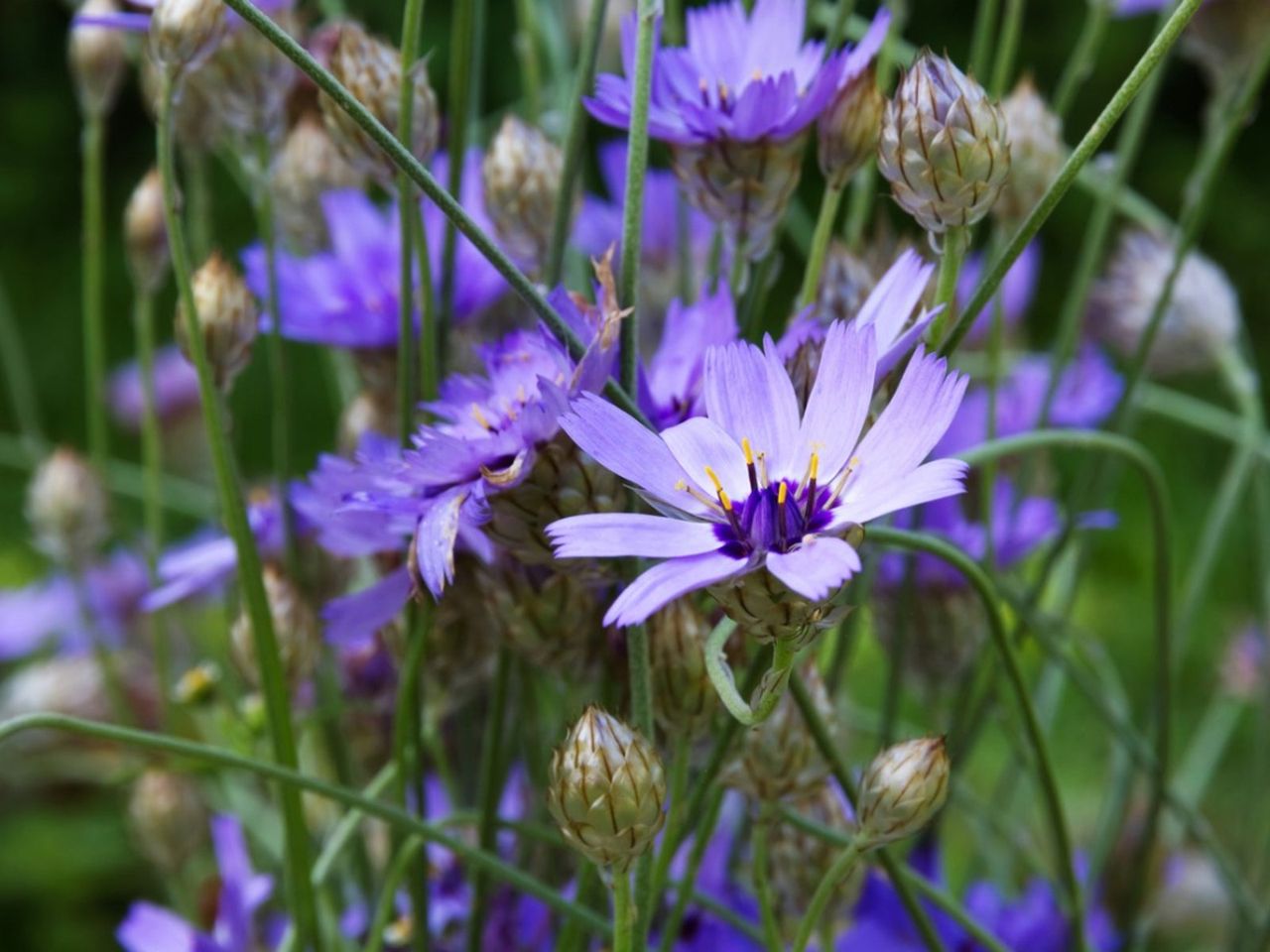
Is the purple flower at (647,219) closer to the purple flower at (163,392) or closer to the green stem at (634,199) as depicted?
the green stem at (634,199)

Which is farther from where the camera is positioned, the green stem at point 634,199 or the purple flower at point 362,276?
the purple flower at point 362,276

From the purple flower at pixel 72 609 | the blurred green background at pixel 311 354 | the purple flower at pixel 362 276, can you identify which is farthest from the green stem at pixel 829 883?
the blurred green background at pixel 311 354

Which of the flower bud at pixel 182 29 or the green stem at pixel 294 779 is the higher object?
the flower bud at pixel 182 29

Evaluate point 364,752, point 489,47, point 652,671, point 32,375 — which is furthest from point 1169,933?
point 32,375

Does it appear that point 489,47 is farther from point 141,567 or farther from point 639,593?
point 639,593

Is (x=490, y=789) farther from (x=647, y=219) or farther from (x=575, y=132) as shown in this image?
(x=647, y=219)

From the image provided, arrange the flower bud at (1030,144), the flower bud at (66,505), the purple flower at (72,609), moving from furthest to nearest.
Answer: the purple flower at (72,609), the flower bud at (66,505), the flower bud at (1030,144)
